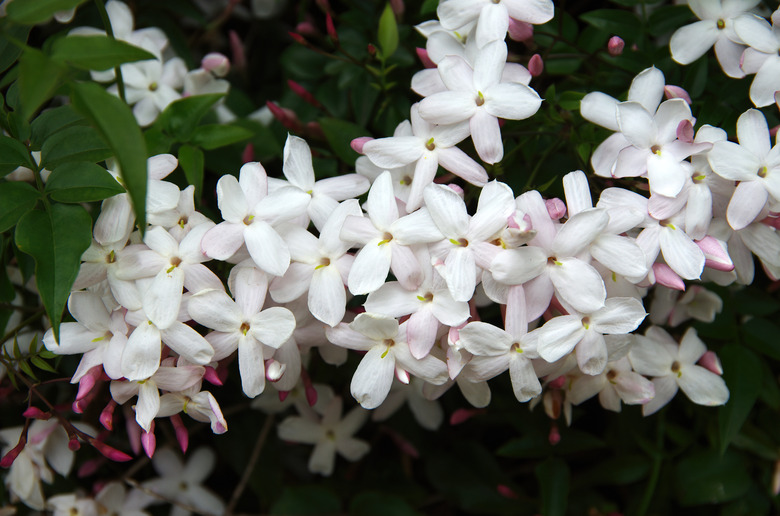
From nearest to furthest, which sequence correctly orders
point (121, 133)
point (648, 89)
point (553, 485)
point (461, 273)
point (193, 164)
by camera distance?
point (121, 133), point (461, 273), point (648, 89), point (193, 164), point (553, 485)

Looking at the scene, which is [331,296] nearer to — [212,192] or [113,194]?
[113,194]

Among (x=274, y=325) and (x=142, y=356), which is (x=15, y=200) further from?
(x=274, y=325)

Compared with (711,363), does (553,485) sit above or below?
below

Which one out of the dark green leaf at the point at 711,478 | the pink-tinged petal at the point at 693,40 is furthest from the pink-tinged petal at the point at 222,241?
the dark green leaf at the point at 711,478

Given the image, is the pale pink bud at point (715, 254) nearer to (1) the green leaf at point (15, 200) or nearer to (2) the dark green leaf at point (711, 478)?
(2) the dark green leaf at point (711, 478)

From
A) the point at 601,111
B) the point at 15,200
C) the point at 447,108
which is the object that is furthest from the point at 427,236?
the point at 15,200

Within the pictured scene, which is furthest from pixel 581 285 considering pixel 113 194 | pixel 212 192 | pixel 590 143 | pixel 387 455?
pixel 387 455
